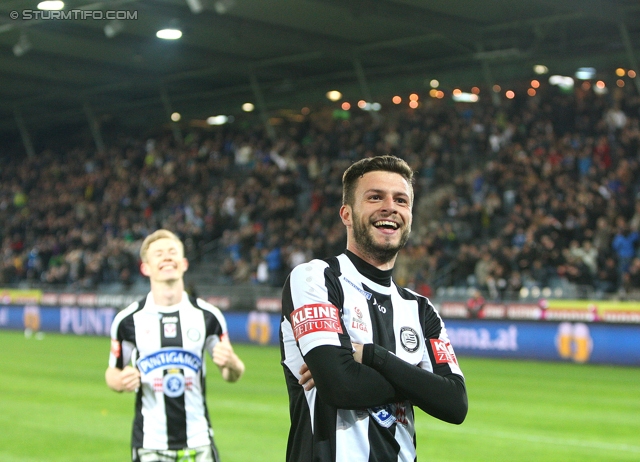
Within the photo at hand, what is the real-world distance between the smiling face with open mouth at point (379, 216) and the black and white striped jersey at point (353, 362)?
0.08 m

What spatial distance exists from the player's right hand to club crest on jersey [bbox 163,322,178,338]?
0.44 m

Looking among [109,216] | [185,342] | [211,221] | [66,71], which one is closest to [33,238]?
[109,216]

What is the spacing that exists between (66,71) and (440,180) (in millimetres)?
15880

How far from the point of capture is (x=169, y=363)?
20.2ft

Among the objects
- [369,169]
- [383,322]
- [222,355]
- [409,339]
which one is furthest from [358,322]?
[222,355]

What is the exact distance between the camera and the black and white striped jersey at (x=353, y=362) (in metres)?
3.36

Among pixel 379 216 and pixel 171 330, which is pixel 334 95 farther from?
pixel 379 216

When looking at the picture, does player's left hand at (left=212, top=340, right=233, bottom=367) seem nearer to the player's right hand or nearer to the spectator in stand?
the player's right hand

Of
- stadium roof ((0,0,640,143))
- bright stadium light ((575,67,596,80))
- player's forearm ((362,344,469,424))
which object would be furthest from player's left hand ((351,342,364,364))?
bright stadium light ((575,67,596,80))

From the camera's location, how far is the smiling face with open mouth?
3.52m

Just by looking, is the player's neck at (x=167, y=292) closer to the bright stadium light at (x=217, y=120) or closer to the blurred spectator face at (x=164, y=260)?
the blurred spectator face at (x=164, y=260)

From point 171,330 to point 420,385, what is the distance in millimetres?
3173

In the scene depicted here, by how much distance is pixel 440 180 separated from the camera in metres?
29.6

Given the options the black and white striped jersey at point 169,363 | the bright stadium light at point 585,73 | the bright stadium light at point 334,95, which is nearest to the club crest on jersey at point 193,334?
the black and white striped jersey at point 169,363
